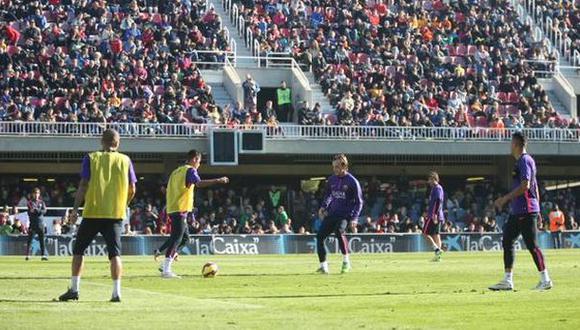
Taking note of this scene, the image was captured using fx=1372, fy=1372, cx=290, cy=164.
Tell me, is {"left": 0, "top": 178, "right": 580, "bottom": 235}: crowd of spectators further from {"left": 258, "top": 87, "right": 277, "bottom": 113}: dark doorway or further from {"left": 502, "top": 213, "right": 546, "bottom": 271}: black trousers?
{"left": 502, "top": 213, "right": 546, "bottom": 271}: black trousers

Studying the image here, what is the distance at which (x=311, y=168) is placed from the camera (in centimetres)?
5466

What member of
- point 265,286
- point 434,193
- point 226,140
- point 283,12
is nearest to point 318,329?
point 265,286

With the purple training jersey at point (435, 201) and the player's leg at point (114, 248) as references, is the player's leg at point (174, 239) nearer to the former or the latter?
the player's leg at point (114, 248)

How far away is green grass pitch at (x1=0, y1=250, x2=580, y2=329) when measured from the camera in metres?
14.1

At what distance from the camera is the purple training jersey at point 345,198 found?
2525cm

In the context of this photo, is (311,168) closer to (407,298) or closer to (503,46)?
(503,46)

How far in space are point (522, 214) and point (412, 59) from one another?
126ft

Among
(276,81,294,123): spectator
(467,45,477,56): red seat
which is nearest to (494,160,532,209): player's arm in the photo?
(276,81,294,123): spectator

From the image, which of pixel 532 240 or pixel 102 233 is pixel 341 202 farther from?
pixel 102 233

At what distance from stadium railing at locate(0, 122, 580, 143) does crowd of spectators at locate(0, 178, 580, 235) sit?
236 cm

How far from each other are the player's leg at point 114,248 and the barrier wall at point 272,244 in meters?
24.1

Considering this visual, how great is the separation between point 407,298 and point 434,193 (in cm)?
1727

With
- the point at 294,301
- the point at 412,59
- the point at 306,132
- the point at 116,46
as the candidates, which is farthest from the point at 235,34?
the point at 294,301

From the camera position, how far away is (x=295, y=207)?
51844 mm
